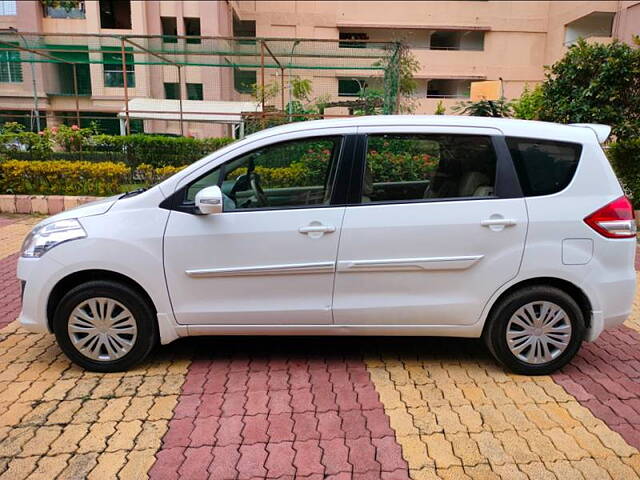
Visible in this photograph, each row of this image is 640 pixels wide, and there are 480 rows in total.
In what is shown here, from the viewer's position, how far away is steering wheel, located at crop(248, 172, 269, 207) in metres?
3.66

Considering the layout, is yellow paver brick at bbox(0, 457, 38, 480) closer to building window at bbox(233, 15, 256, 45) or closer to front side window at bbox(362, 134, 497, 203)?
front side window at bbox(362, 134, 497, 203)

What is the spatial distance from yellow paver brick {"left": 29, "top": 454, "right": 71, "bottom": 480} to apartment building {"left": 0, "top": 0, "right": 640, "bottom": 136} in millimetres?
22050

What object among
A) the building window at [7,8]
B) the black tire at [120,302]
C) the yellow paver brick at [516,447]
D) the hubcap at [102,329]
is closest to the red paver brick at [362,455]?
the yellow paver brick at [516,447]

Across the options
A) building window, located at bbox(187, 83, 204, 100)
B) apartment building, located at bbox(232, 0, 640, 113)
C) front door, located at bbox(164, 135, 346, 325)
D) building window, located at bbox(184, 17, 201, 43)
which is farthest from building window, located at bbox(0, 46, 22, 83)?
front door, located at bbox(164, 135, 346, 325)

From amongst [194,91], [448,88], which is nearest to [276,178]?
[194,91]

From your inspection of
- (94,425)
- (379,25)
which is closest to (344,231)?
(94,425)

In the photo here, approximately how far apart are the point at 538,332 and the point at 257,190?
2.24 metres

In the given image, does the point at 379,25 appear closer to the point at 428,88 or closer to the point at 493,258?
the point at 428,88

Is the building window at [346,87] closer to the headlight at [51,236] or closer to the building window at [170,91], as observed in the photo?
the building window at [170,91]

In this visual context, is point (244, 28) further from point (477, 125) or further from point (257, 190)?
point (477, 125)

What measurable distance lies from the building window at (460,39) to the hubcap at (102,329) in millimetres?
38642

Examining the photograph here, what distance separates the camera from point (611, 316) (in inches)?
141

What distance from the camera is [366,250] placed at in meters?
3.46

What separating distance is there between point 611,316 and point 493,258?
96 cm
